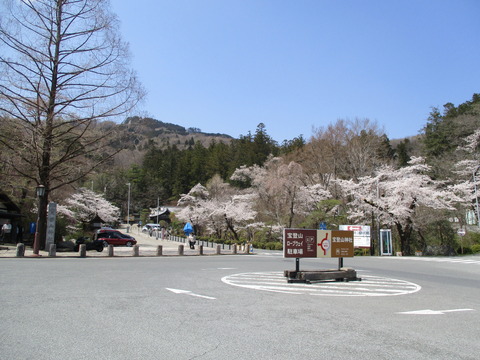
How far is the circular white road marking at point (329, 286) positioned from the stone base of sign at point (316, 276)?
0.17m

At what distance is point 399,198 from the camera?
35812 mm

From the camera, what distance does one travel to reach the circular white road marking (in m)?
10.6

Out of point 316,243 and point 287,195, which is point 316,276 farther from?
point 287,195

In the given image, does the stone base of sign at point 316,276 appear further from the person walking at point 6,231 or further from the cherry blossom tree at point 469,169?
the cherry blossom tree at point 469,169

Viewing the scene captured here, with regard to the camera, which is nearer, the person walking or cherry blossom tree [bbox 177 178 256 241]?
the person walking

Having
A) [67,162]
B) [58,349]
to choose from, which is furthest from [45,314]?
[67,162]

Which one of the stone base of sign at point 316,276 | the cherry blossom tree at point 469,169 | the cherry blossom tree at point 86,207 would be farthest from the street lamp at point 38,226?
the cherry blossom tree at point 469,169

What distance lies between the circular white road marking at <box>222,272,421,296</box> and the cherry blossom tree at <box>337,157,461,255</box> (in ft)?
77.5

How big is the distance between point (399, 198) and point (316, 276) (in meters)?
26.3

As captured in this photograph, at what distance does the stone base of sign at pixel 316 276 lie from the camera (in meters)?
12.3

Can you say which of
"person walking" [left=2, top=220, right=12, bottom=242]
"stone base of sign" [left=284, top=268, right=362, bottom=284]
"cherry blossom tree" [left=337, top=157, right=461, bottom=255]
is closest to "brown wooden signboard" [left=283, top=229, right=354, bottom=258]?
"stone base of sign" [left=284, top=268, right=362, bottom=284]

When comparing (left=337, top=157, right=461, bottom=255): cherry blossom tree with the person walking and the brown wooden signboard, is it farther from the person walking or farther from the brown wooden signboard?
the person walking

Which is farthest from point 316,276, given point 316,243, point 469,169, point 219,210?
point 469,169

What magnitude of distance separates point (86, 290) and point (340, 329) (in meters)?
6.18
